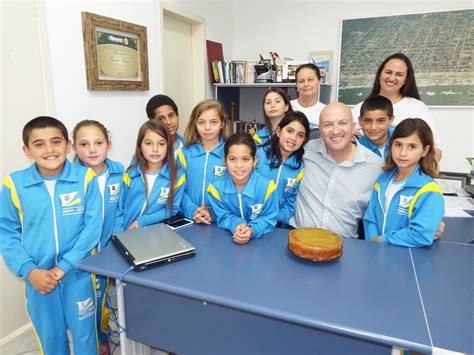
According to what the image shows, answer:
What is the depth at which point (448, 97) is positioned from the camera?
12.9 feet

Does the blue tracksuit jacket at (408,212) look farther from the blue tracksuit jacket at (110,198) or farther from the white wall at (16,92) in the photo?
the white wall at (16,92)

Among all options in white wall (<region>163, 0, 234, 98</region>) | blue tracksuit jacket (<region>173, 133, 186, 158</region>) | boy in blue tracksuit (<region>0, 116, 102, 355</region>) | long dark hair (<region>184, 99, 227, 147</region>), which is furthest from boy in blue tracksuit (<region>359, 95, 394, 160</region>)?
white wall (<region>163, 0, 234, 98</region>)

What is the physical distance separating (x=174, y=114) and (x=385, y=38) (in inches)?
115

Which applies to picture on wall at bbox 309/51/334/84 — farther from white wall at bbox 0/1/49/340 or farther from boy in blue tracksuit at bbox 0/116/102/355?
boy in blue tracksuit at bbox 0/116/102/355

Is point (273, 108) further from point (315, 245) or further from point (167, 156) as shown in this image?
point (315, 245)

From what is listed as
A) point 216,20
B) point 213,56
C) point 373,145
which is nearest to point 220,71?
point 213,56

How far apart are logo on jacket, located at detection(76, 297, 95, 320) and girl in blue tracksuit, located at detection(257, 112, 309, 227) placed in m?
1.12

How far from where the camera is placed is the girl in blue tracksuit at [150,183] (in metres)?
2.04

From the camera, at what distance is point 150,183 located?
2064mm

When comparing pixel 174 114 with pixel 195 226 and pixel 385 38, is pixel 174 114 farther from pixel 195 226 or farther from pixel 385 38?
pixel 385 38

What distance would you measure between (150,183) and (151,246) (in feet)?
2.01

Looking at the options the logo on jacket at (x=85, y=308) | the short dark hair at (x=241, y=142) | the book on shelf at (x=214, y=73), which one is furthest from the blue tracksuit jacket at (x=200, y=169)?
the book on shelf at (x=214, y=73)

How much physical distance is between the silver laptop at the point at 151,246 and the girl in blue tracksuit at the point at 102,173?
398 mm

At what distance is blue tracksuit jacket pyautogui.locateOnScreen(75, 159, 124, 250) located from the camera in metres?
1.98
